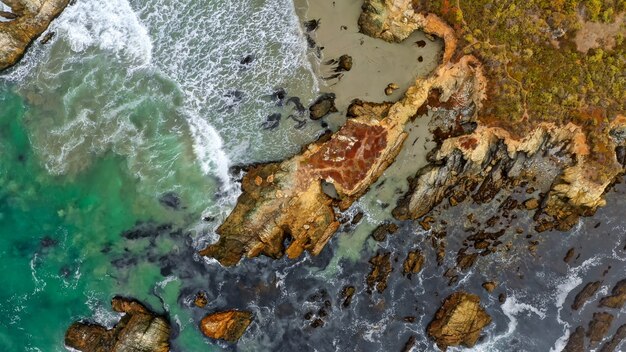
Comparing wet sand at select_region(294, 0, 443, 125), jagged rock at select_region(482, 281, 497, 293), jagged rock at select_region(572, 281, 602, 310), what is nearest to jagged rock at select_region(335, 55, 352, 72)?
wet sand at select_region(294, 0, 443, 125)

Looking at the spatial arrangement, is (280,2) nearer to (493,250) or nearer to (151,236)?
(151,236)

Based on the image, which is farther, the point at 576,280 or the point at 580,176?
the point at 576,280

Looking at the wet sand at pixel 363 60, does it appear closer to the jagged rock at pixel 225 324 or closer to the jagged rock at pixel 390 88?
the jagged rock at pixel 390 88

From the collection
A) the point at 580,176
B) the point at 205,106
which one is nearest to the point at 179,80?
the point at 205,106

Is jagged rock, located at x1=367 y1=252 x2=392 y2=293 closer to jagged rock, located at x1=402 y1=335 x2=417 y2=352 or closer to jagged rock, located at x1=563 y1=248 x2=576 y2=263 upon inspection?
jagged rock, located at x1=402 y1=335 x2=417 y2=352

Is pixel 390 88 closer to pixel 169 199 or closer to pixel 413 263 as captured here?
pixel 413 263

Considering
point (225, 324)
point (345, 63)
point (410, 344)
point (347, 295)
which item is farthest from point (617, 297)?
point (225, 324)
